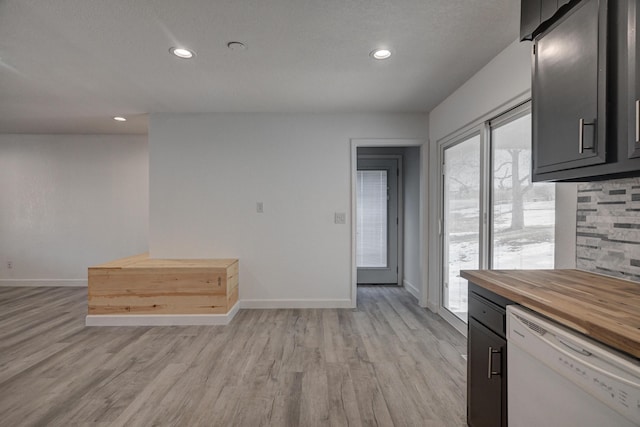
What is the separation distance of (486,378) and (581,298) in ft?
1.92

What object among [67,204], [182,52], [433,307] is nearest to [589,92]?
[182,52]

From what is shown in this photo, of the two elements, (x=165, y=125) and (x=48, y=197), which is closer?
(x=165, y=125)

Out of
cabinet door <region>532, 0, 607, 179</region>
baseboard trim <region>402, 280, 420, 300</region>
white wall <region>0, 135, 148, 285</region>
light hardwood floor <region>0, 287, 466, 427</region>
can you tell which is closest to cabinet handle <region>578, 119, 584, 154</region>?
cabinet door <region>532, 0, 607, 179</region>

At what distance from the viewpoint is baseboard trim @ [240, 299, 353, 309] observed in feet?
12.5

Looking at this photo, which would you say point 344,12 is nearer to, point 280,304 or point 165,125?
point 165,125

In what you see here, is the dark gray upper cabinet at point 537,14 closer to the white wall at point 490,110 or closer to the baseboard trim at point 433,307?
the white wall at point 490,110

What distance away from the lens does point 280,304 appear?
3.83 meters

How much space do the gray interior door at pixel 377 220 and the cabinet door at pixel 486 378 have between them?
10.8ft

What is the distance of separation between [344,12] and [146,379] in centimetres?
282

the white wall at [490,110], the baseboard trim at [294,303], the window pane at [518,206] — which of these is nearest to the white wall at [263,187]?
the baseboard trim at [294,303]

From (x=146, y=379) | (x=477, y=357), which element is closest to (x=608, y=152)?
(x=477, y=357)

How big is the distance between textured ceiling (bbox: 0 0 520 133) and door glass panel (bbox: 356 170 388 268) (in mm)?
1465

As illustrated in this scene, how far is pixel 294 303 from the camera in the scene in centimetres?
383

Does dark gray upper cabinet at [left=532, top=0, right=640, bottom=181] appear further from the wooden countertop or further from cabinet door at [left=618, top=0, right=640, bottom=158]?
the wooden countertop
